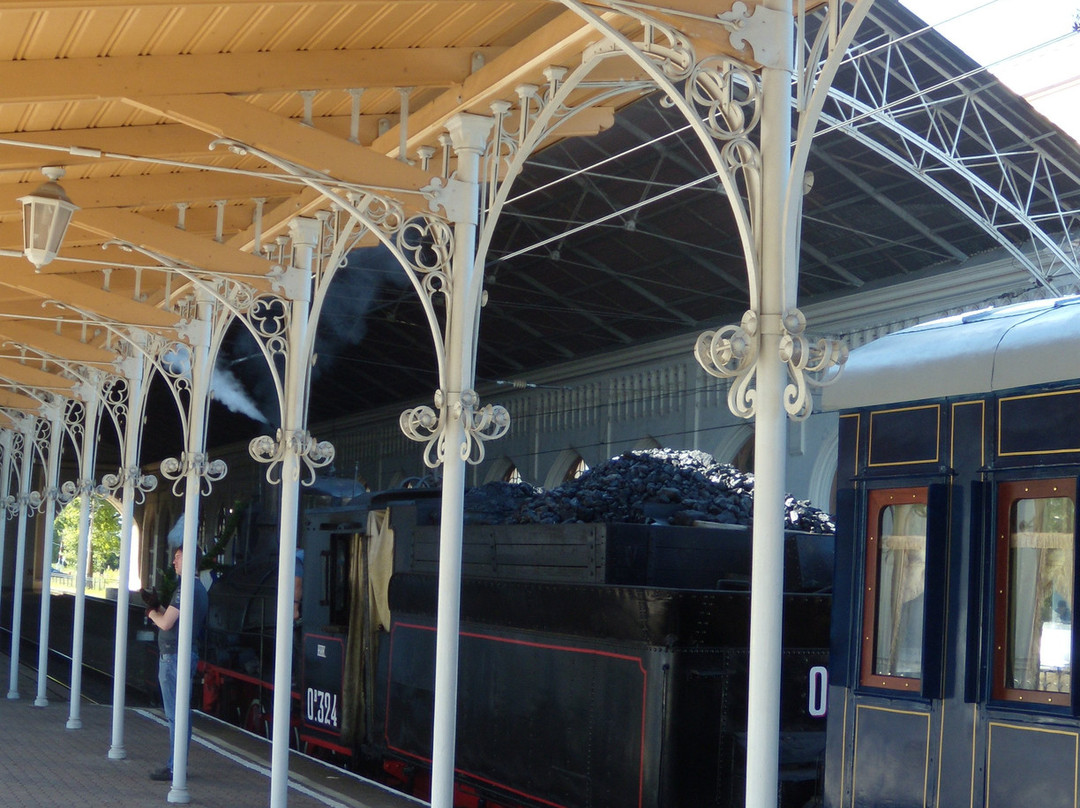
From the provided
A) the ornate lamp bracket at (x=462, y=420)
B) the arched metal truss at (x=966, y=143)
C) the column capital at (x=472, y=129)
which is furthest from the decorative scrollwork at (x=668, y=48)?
the arched metal truss at (x=966, y=143)

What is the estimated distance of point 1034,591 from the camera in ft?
14.3

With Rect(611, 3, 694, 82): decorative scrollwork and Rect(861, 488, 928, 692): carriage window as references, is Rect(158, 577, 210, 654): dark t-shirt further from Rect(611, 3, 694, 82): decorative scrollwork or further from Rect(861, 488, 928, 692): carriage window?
Rect(611, 3, 694, 82): decorative scrollwork

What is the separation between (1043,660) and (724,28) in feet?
7.68

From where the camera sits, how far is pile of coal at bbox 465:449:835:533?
7.71 meters

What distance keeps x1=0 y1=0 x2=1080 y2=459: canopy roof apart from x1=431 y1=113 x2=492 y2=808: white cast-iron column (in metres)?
0.23

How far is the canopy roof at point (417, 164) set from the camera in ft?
18.0

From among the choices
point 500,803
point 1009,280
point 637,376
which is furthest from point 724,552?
point 637,376

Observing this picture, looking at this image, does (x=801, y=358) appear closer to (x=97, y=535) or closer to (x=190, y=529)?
(x=190, y=529)

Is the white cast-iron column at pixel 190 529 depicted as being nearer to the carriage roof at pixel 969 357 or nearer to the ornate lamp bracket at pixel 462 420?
the ornate lamp bracket at pixel 462 420

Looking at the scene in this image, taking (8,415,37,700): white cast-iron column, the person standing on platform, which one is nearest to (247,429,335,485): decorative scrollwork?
the person standing on platform

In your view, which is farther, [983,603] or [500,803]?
[500,803]

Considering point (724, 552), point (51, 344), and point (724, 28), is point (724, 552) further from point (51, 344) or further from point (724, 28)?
point (51, 344)

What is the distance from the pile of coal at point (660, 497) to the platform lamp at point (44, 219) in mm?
3308

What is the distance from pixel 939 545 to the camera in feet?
15.2
